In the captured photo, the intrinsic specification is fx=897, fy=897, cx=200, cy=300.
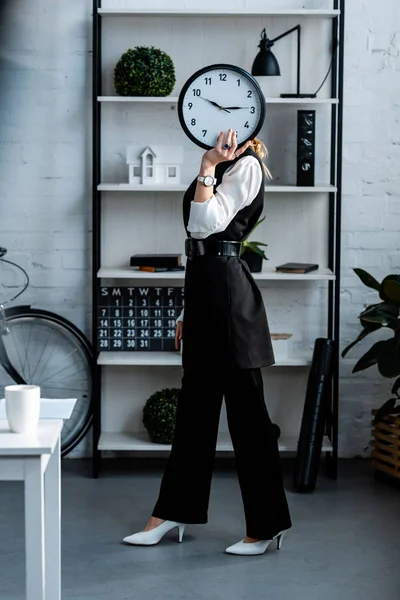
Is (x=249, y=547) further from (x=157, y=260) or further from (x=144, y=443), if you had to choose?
(x=157, y=260)

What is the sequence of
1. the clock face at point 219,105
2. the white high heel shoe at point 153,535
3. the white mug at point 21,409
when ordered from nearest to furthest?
1. the white mug at point 21,409
2. the clock face at point 219,105
3. the white high heel shoe at point 153,535

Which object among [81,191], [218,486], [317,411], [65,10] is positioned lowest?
[218,486]

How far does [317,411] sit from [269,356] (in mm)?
893

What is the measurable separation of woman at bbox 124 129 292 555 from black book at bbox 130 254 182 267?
87 centimetres

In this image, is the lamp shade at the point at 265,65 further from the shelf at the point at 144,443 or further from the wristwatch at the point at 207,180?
the shelf at the point at 144,443

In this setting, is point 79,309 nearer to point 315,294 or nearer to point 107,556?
point 315,294

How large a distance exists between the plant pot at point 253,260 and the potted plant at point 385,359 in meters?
0.43

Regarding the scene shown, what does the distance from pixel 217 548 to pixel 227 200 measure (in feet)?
4.11

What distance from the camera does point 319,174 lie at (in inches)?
168

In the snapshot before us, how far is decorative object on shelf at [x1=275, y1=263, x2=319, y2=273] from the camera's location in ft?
13.2

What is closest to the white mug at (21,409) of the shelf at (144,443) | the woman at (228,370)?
the woman at (228,370)

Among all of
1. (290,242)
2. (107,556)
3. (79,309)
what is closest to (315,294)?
(290,242)

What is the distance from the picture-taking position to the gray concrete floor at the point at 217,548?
2881 mm

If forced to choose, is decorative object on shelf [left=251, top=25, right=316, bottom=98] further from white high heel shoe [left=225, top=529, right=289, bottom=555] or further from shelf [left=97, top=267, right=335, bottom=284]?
white high heel shoe [left=225, top=529, right=289, bottom=555]
